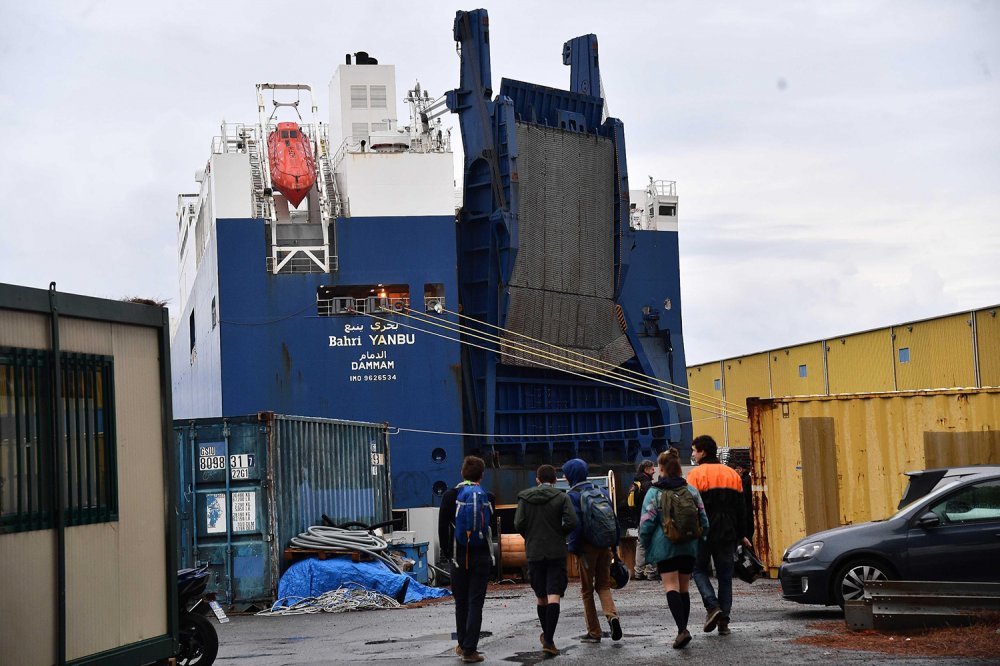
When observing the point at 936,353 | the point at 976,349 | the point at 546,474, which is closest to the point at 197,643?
the point at 546,474

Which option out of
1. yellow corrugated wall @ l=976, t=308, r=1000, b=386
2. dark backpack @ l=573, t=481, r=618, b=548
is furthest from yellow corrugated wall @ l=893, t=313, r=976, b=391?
dark backpack @ l=573, t=481, r=618, b=548

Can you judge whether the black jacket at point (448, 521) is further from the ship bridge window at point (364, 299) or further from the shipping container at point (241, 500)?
the ship bridge window at point (364, 299)

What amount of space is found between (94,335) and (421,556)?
12.2 meters

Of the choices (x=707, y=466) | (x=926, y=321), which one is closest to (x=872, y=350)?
(x=926, y=321)

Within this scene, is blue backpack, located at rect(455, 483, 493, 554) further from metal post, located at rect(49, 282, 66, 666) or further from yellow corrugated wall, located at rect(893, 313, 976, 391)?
yellow corrugated wall, located at rect(893, 313, 976, 391)

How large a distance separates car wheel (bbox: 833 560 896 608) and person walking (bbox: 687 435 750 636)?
4.16 feet

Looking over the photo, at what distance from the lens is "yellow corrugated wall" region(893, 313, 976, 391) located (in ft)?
111

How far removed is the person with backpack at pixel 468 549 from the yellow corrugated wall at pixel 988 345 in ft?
83.9

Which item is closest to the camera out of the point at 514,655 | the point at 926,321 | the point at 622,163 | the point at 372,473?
the point at 514,655

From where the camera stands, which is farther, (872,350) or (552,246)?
(872,350)

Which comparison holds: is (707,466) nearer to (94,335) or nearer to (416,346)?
(94,335)

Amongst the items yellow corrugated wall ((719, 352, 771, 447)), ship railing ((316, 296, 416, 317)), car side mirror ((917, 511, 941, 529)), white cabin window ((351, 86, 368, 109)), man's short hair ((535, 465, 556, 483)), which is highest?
white cabin window ((351, 86, 368, 109))

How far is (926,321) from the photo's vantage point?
35500 mm

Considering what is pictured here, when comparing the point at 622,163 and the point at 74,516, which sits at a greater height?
the point at 622,163
